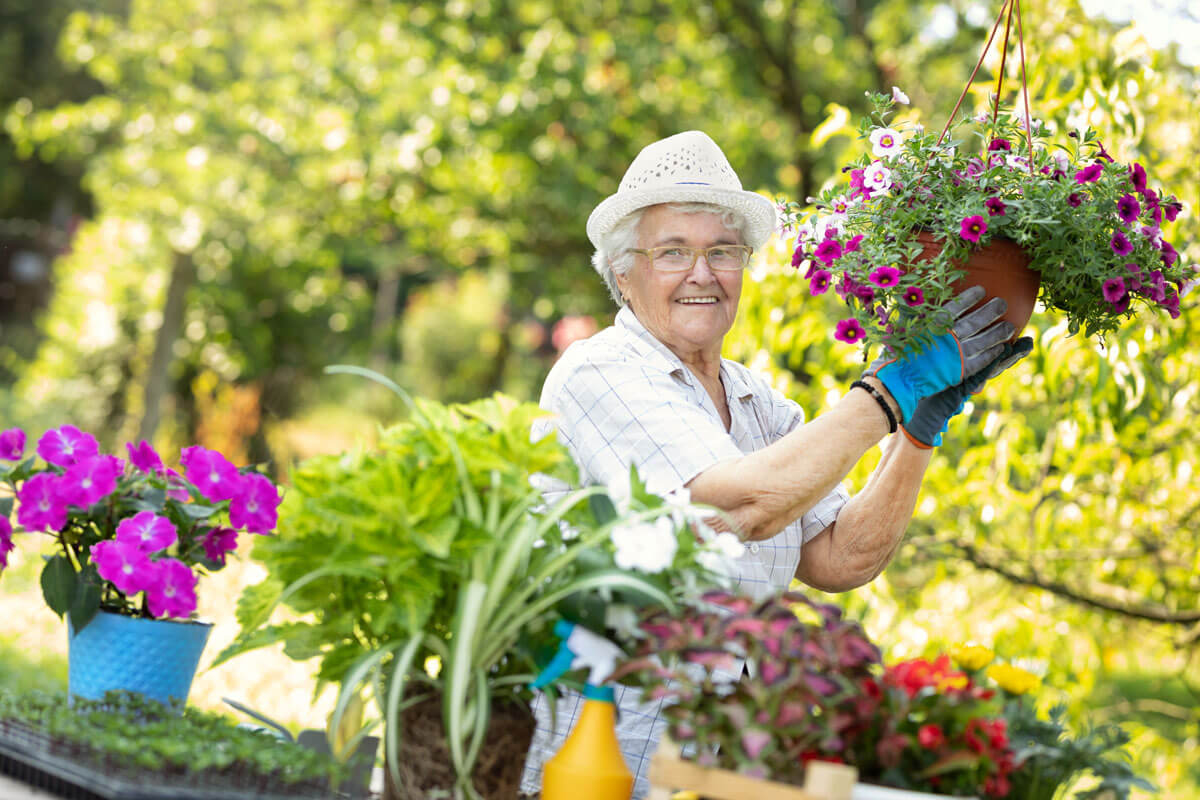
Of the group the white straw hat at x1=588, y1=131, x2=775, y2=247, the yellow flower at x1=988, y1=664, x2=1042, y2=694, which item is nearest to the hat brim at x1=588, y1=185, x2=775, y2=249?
the white straw hat at x1=588, y1=131, x2=775, y2=247

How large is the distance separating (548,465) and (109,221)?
928cm

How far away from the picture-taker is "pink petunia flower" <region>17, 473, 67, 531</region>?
5.69ft

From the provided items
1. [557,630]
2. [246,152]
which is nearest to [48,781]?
[557,630]

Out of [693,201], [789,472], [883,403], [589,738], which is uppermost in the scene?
[693,201]

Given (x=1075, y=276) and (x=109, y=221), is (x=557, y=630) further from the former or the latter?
(x=109, y=221)

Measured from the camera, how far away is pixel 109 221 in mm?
9500

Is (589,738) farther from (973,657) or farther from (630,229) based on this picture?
(630,229)

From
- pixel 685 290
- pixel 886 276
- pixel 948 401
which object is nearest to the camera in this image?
pixel 886 276

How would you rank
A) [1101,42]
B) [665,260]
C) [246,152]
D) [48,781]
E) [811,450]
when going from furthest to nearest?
1. [246,152]
2. [1101,42]
3. [665,260]
4. [811,450]
5. [48,781]

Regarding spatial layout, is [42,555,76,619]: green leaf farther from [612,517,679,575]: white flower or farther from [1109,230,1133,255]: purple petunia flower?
[1109,230,1133,255]: purple petunia flower

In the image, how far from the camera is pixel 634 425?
182 centimetres

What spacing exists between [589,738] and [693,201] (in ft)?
3.82

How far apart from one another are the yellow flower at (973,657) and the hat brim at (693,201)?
0.96 m

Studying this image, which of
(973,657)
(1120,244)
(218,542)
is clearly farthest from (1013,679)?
(218,542)
